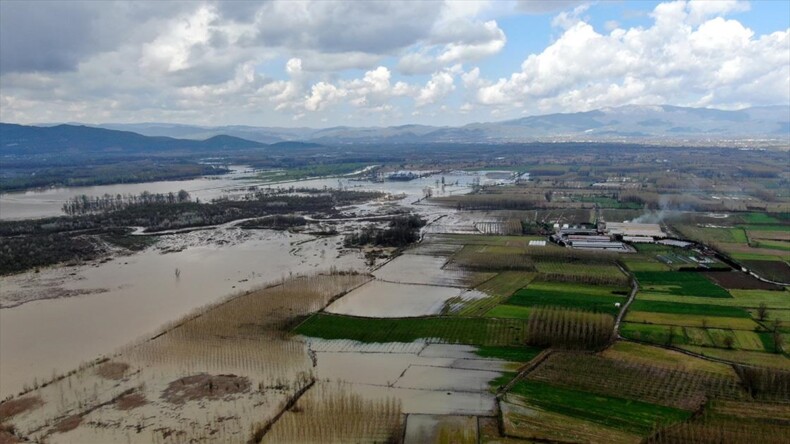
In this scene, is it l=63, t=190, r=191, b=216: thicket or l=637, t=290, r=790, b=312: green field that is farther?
l=63, t=190, r=191, b=216: thicket

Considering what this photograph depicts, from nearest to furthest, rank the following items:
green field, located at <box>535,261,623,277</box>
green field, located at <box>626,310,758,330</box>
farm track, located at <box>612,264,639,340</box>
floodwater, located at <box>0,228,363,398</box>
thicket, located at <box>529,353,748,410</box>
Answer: thicket, located at <box>529,353,748,410</box> < floodwater, located at <box>0,228,363,398</box> < farm track, located at <box>612,264,639,340</box> < green field, located at <box>626,310,758,330</box> < green field, located at <box>535,261,623,277</box>

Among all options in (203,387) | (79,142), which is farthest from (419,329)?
(79,142)

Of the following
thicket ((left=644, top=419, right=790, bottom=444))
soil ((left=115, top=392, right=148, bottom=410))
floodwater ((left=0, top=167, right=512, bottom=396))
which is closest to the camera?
thicket ((left=644, top=419, right=790, bottom=444))

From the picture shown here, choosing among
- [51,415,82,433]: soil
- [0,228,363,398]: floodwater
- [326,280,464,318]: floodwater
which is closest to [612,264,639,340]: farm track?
[326,280,464,318]: floodwater

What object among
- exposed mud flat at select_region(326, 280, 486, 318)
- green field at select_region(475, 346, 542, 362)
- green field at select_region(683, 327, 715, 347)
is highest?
exposed mud flat at select_region(326, 280, 486, 318)

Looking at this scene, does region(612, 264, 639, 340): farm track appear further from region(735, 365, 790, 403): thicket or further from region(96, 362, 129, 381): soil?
region(96, 362, 129, 381): soil

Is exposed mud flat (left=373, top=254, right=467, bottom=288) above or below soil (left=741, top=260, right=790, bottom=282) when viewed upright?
above

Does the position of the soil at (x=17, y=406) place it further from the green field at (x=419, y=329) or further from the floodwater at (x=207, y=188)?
the floodwater at (x=207, y=188)
